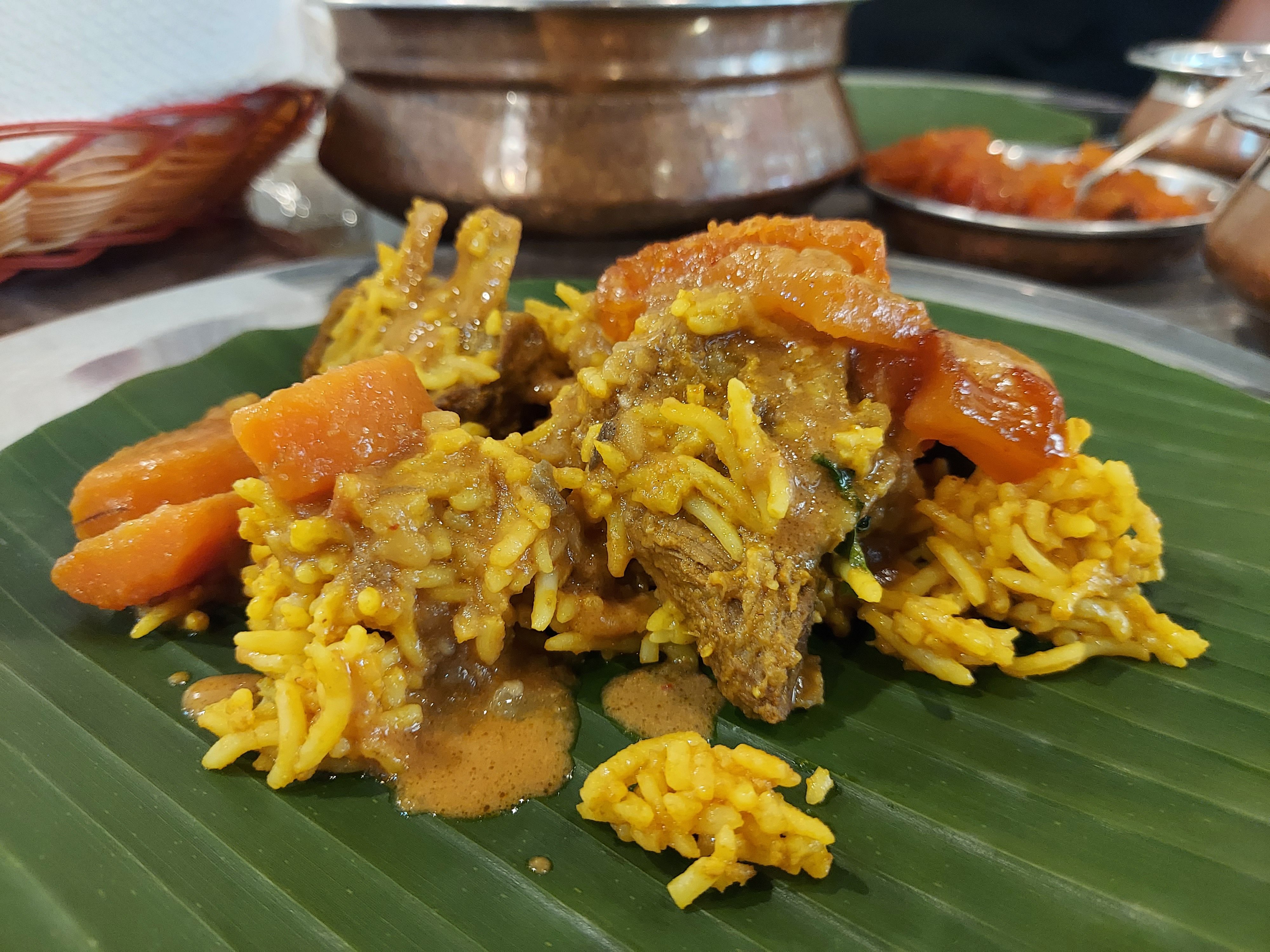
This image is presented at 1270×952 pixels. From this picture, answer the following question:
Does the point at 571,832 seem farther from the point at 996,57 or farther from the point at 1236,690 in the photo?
the point at 996,57

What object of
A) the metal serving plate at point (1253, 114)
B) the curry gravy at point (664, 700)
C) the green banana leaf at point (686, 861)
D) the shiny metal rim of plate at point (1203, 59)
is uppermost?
the metal serving plate at point (1253, 114)

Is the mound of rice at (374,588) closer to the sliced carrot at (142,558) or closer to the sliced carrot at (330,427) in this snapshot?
the sliced carrot at (330,427)

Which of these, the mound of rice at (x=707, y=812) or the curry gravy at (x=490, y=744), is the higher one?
the mound of rice at (x=707, y=812)

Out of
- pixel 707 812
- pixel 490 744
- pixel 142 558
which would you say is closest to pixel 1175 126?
pixel 707 812

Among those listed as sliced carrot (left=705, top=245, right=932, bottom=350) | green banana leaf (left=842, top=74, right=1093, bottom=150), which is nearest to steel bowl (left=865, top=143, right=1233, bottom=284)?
green banana leaf (left=842, top=74, right=1093, bottom=150)

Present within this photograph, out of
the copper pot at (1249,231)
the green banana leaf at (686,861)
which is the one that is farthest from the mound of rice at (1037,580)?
the copper pot at (1249,231)

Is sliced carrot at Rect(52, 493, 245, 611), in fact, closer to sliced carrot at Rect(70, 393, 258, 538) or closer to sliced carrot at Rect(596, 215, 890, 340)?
sliced carrot at Rect(70, 393, 258, 538)

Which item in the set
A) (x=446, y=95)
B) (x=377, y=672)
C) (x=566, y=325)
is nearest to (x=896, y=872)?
(x=377, y=672)
